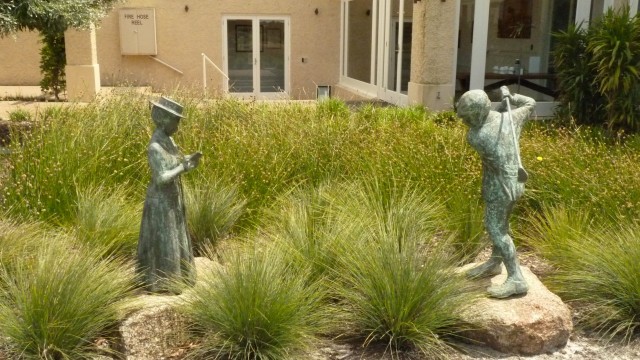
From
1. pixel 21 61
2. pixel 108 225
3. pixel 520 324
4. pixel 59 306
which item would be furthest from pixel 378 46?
pixel 59 306

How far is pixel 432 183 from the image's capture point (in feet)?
19.3

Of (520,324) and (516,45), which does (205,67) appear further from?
(520,324)

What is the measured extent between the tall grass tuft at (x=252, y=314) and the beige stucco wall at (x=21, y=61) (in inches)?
717

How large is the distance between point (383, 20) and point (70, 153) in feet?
35.1

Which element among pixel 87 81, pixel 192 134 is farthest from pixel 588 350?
pixel 87 81

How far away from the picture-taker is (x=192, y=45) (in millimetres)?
19109

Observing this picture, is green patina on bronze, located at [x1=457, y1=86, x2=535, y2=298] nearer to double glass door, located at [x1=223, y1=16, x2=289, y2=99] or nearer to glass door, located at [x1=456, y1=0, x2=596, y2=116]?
glass door, located at [x1=456, y1=0, x2=596, y2=116]

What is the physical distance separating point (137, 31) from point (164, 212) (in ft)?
52.1

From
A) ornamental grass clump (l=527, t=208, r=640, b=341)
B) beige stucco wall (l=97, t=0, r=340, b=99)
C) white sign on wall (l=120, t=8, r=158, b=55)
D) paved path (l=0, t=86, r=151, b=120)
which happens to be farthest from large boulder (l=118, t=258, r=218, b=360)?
white sign on wall (l=120, t=8, r=158, b=55)

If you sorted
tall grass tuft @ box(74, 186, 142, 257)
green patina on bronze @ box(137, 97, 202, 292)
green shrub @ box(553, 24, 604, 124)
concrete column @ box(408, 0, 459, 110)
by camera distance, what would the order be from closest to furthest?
green patina on bronze @ box(137, 97, 202, 292) < tall grass tuft @ box(74, 186, 142, 257) < green shrub @ box(553, 24, 604, 124) < concrete column @ box(408, 0, 459, 110)

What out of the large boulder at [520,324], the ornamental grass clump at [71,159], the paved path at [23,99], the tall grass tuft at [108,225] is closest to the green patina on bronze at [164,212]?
the tall grass tuft at [108,225]

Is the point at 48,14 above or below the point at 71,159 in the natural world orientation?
above

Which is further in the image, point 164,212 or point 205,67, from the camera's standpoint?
point 205,67

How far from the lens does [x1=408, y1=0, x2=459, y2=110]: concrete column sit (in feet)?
40.2
